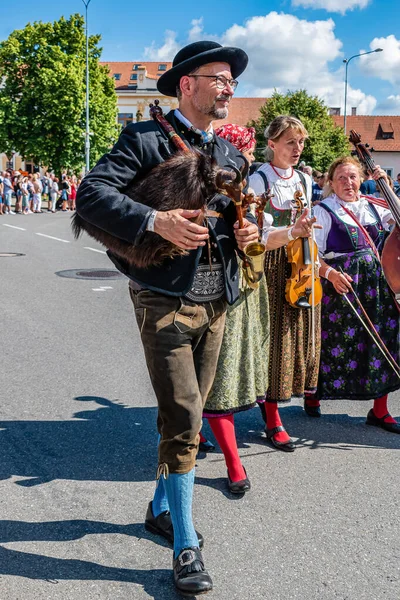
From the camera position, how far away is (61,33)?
49.7 meters

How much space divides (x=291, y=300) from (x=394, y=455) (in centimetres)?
113

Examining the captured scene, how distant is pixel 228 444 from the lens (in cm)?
376

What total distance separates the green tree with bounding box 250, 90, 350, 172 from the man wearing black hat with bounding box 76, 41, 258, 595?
160 feet

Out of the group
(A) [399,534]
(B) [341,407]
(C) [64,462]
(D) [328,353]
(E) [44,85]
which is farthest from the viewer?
(E) [44,85]

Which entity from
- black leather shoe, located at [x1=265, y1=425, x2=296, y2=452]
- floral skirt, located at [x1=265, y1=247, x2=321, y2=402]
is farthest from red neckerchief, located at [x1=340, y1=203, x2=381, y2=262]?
black leather shoe, located at [x1=265, y1=425, x2=296, y2=452]

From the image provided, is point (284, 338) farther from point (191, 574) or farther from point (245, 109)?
point (245, 109)

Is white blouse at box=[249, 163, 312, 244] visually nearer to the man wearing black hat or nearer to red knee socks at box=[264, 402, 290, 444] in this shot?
red knee socks at box=[264, 402, 290, 444]

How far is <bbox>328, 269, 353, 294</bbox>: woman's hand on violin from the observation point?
453cm

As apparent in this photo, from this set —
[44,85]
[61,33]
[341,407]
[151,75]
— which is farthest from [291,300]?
[151,75]

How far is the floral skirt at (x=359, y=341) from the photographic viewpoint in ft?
15.5

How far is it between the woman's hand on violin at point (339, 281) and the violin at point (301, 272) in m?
0.29

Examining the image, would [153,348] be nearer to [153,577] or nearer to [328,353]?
[153,577]

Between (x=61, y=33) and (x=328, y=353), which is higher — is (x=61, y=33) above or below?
above

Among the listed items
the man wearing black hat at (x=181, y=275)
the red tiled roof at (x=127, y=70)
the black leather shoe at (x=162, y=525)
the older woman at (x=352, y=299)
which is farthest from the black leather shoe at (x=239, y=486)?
the red tiled roof at (x=127, y=70)
